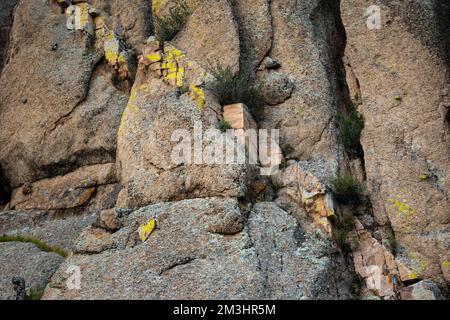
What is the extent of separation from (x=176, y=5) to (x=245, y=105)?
5521 mm

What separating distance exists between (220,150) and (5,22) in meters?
14.1

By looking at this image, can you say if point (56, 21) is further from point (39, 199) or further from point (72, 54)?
point (39, 199)

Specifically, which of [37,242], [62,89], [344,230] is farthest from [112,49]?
[344,230]

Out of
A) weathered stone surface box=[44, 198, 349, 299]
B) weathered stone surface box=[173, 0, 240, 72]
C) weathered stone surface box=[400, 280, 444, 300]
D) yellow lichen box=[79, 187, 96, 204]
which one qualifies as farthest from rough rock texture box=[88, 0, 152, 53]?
weathered stone surface box=[400, 280, 444, 300]

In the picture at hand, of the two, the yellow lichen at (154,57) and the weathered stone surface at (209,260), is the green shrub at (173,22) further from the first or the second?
the weathered stone surface at (209,260)

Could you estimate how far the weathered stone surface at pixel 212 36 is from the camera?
14.9 m

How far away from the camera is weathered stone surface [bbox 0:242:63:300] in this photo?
1148 centimetres

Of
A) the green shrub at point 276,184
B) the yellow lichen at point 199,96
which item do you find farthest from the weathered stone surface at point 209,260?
the yellow lichen at point 199,96

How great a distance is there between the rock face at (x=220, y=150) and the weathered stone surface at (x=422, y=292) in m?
0.03

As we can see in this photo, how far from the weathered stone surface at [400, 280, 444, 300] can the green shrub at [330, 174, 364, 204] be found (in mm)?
2594

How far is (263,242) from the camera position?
34.6 feet

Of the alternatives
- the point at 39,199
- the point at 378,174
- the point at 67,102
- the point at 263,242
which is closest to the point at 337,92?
the point at 378,174

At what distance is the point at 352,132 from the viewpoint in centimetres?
1360

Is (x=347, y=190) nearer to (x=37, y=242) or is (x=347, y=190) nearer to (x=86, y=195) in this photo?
(x=86, y=195)
